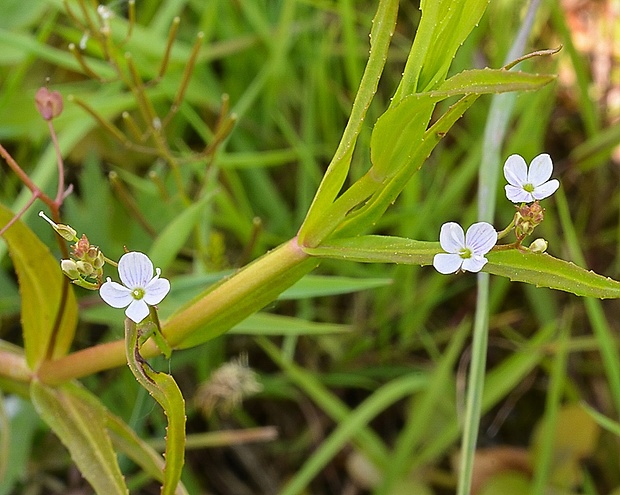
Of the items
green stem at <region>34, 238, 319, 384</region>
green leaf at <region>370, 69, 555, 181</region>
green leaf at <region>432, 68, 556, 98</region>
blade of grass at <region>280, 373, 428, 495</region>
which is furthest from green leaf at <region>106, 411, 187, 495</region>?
green leaf at <region>432, 68, 556, 98</region>

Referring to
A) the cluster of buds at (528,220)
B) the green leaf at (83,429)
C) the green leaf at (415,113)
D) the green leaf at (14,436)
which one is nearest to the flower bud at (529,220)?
the cluster of buds at (528,220)

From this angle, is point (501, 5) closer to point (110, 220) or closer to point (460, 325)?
point (460, 325)

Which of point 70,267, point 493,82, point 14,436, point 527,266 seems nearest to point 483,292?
point 527,266

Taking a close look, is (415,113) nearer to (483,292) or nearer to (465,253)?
(465,253)

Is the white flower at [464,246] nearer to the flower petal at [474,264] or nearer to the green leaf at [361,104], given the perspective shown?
the flower petal at [474,264]

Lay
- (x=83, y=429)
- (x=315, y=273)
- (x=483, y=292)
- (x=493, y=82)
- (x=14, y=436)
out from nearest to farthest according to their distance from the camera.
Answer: (x=493, y=82)
(x=83, y=429)
(x=483, y=292)
(x=14, y=436)
(x=315, y=273)

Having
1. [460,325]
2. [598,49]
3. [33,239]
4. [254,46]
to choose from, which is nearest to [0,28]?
[254,46]

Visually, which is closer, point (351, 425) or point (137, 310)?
point (137, 310)
